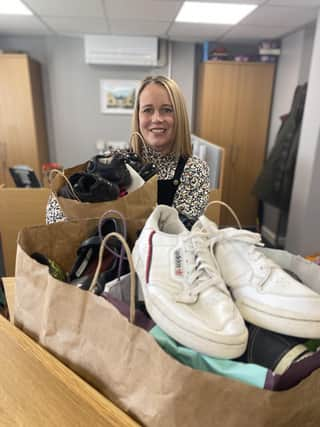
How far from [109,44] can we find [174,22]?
2.94 ft

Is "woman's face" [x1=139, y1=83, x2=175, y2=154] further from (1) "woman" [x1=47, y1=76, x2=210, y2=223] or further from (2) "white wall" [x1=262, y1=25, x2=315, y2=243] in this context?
(2) "white wall" [x1=262, y1=25, x2=315, y2=243]

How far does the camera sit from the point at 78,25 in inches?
114

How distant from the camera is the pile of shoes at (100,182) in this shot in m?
0.63

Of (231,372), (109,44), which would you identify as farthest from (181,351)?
(109,44)

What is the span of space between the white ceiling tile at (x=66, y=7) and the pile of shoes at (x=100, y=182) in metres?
2.08

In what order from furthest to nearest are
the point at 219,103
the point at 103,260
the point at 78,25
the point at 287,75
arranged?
the point at 219,103 → the point at 287,75 → the point at 78,25 → the point at 103,260

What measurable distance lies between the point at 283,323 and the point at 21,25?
11.6 feet

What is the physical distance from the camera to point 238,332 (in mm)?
388

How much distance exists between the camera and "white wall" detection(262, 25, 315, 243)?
2838 millimetres

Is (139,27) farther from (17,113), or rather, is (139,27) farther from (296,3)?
(17,113)

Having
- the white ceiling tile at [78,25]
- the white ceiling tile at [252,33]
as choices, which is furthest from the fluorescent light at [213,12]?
the white ceiling tile at [78,25]

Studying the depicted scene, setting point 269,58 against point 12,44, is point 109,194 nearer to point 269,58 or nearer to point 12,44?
point 269,58

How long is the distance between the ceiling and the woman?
4.89ft

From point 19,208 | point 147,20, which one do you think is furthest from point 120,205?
point 147,20
